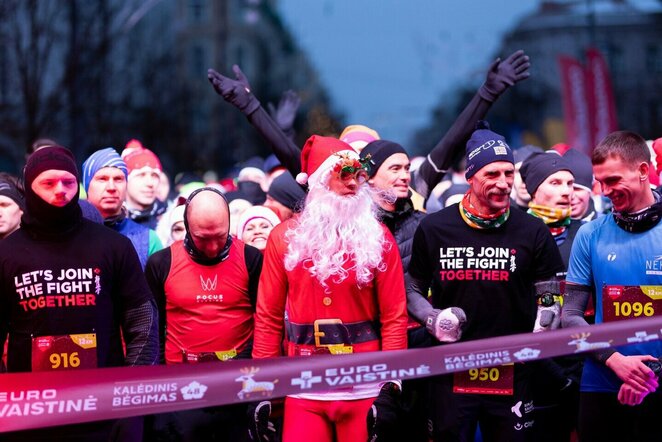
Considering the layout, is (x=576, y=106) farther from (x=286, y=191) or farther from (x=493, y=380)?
(x=493, y=380)

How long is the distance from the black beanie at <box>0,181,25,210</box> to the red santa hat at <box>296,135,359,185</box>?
6.97 feet

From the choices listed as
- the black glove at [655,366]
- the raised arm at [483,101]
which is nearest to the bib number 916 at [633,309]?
the black glove at [655,366]

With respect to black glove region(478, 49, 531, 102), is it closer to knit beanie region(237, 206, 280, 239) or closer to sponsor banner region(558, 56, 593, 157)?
knit beanie region(237, 206, 280, 239)

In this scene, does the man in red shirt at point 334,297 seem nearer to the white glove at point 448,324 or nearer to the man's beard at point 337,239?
the man's beard at point 337,239

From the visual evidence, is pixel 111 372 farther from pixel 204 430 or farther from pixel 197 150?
pixel 197 150

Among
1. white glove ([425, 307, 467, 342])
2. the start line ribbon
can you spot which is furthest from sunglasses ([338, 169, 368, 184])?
the start line ribbon

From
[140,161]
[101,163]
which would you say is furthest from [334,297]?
[140,161]

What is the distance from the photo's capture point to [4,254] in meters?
5.81

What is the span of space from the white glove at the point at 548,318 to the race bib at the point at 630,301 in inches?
10.4

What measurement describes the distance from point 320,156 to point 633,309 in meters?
1.97

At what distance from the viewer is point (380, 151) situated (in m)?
7.54

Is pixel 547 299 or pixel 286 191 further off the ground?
pixel 286 191

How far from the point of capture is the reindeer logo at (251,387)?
569 cm

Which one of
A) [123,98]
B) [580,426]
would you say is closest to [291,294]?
[580,426]
